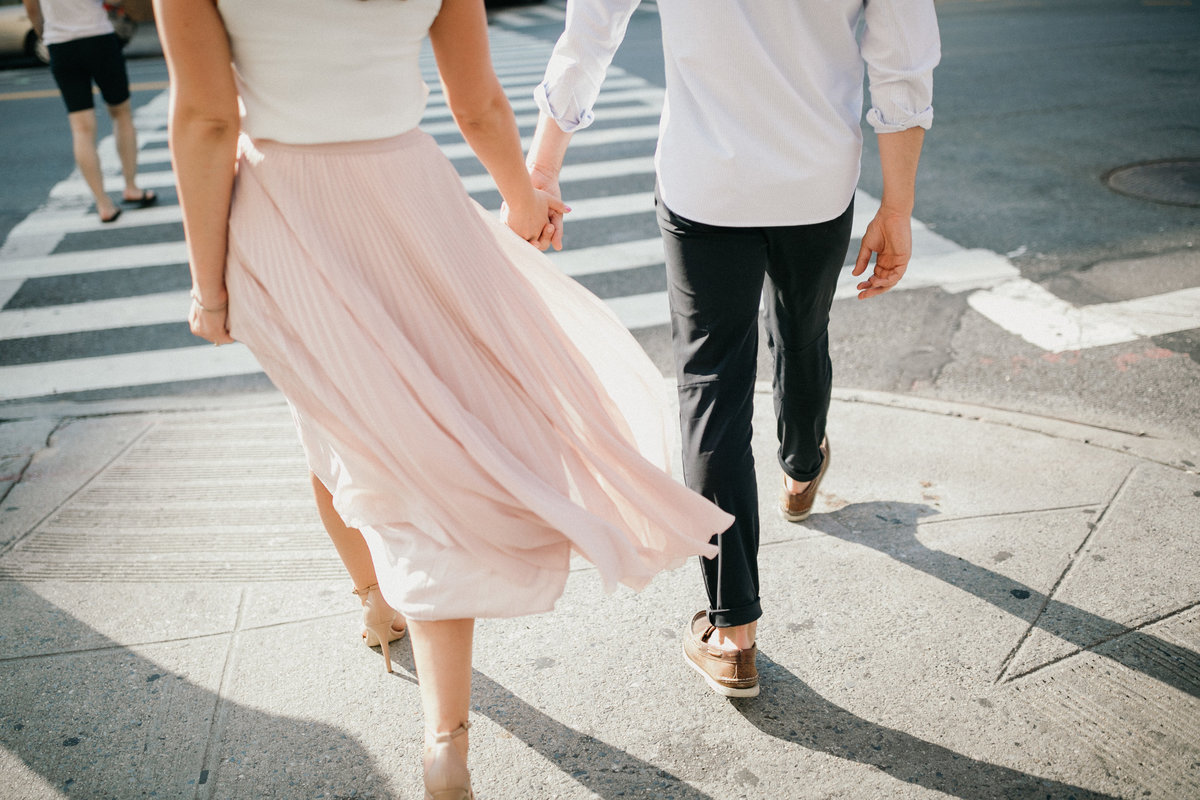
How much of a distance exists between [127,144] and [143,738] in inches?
242

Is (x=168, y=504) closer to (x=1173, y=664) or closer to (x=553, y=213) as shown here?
(x=553, y=213)

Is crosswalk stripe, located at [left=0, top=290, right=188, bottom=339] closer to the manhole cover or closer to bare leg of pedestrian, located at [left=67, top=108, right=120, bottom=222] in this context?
bare leg of pedestrian, located at [left=67, top=108, right=120, bottom=222]

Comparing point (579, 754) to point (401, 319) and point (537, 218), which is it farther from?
point (537, 218)

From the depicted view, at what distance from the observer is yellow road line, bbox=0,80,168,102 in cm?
1231

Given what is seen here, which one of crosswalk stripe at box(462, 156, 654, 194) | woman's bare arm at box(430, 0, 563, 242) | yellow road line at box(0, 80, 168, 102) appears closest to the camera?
woman's bare arm at box(430, 0, 563, 242)

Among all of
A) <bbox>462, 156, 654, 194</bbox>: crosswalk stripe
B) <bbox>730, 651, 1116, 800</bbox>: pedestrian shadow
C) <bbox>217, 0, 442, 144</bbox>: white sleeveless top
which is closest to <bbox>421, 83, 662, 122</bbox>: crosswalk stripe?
<bbox>462, 156, 654, 194</bbox>: crosswalk stripe

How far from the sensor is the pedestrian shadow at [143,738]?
2.26m

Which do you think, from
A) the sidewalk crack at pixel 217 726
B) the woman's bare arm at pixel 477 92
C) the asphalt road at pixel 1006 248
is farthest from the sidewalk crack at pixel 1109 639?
the sidewalk crack at pixel 217 726

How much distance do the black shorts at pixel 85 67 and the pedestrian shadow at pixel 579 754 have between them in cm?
594

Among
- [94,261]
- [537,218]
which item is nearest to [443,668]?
[537,218]

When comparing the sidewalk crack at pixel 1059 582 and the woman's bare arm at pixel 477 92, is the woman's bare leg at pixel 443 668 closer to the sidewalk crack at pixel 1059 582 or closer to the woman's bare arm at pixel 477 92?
the woman's bare arm at pixel 477 92

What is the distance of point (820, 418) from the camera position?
2846 millimetres

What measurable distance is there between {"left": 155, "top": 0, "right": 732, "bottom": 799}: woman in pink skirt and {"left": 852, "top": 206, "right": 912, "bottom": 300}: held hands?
2.59 ft

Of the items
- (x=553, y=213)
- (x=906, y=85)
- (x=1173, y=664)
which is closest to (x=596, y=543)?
(x=553, y=213)
